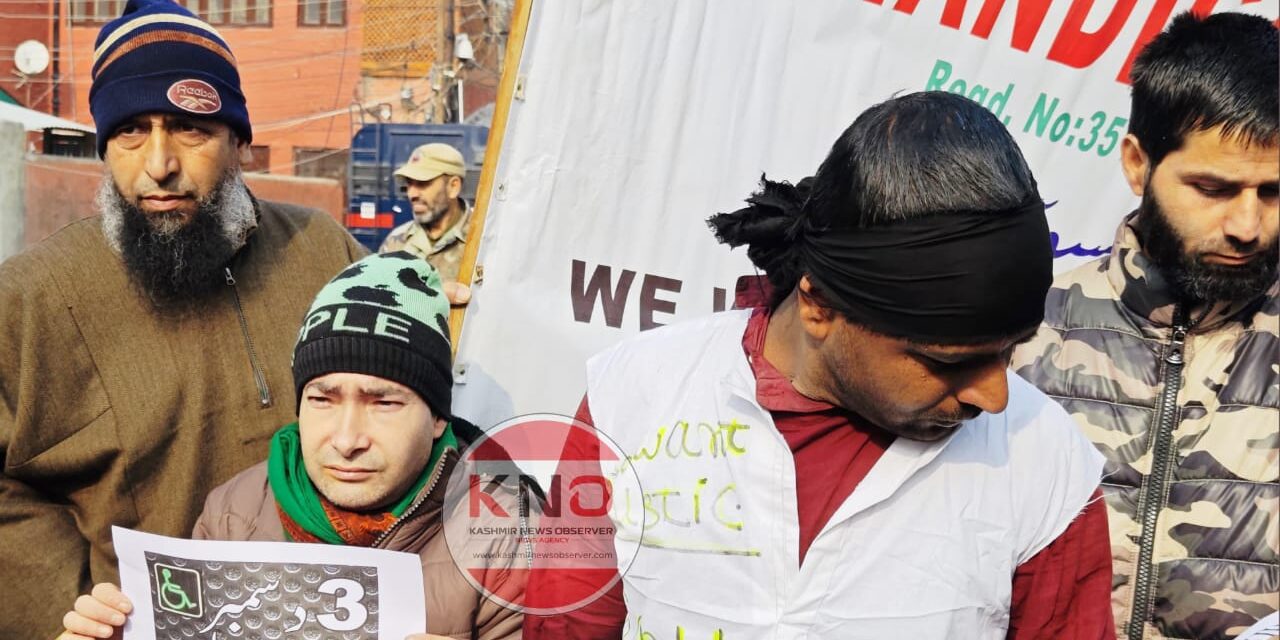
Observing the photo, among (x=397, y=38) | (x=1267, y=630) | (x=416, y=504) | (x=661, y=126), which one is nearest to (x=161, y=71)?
(x=661, y=126)

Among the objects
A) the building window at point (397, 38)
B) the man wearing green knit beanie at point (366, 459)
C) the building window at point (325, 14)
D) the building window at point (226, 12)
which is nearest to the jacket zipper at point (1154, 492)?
the man wearing green knit beanie at point (366, 459)

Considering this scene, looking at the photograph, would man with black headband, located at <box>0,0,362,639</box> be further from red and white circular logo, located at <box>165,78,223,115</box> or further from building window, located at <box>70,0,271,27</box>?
building window, located at <box>70,0,271,27</box>

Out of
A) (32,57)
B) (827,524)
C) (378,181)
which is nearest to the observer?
(827,524)

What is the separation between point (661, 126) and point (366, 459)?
135 centimetres

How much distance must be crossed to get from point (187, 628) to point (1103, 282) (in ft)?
6.05

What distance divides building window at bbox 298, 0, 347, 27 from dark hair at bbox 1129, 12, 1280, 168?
899 inches

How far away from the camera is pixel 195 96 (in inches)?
114

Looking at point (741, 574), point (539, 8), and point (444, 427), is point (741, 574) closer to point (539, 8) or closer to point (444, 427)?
point (444, 427)

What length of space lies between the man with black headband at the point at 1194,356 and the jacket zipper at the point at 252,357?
1759mm

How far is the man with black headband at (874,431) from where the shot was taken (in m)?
1.53

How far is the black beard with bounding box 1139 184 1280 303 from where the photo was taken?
223 cm

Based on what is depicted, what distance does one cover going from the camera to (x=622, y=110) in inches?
124

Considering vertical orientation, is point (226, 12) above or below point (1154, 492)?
above

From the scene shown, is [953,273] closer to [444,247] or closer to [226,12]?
[444,247]
